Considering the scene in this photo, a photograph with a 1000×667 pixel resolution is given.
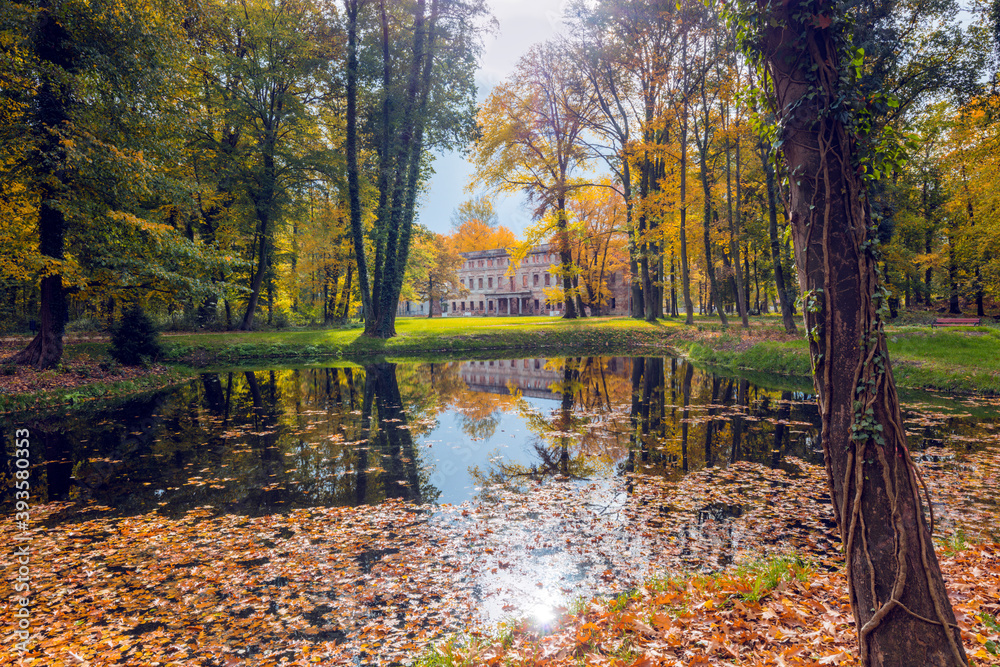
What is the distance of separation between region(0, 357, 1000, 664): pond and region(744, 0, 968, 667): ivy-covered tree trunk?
2.22 meters

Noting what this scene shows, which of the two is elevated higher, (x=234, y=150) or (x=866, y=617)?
(x=234, y=150)

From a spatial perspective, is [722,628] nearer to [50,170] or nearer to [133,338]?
[50,170]

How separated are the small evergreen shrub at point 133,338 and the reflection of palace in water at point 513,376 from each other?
1201 cm

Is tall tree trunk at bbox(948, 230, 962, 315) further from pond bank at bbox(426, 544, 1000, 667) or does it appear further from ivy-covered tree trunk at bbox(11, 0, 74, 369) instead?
ivy-covered tree trunk at bbox(11, 0, 74, 369)

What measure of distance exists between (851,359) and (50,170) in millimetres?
19590

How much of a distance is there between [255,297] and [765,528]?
2965cm

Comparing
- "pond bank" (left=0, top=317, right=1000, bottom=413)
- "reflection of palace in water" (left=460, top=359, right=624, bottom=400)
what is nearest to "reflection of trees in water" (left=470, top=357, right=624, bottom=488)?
"reflection of palace in water" (left=460, top=359, right=624, bottom=400)

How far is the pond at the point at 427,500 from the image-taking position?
4.17 m

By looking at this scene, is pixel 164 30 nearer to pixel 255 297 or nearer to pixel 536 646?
pixel 255 297

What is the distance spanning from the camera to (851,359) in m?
2.55

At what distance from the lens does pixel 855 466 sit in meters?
2.49

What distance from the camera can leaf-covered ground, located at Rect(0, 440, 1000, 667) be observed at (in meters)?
3.33

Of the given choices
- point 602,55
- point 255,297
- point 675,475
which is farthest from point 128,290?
point 602,55

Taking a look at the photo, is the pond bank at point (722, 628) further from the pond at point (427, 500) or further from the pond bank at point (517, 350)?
the pond bank at point (517, 350)
